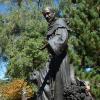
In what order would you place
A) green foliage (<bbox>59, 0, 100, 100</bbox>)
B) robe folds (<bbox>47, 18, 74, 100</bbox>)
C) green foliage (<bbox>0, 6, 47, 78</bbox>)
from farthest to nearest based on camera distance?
green foliage (<bbox>0, 6, 47, 78</bbox>)
green foliage (<bbox>59, 0, 100, 100</bbox>)
robe folds (<bbox>47, 18, 74, 100</bbox>)

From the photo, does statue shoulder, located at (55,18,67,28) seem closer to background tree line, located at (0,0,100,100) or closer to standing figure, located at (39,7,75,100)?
standing figure, located at (39,7,75,100)

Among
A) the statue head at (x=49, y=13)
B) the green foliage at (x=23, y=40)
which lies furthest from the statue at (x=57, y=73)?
the green foliage at (x=23, y=40)

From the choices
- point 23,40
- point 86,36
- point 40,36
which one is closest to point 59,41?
point 86,36

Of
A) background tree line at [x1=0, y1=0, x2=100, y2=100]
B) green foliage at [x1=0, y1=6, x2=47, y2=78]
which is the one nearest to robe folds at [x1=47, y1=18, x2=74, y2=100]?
background tree line at [x1=0, y1=0, x2=100, y2=100]

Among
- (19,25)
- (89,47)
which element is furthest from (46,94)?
(19,25)

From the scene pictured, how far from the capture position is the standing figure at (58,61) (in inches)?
277

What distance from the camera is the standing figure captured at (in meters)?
7.04

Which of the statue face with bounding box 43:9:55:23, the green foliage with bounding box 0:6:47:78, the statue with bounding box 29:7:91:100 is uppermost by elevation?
the statue face with bounding box 43:9:55:23

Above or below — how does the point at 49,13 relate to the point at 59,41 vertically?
above

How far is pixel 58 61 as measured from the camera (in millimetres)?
7270

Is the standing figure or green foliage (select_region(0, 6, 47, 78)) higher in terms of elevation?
the standing figure

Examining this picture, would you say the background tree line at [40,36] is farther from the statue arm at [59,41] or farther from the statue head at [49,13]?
the statue arm at [59,41]

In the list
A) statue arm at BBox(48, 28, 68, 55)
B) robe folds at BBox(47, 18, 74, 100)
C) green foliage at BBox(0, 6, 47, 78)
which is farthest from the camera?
green foliage at BBox(0, 6, 47, 78)

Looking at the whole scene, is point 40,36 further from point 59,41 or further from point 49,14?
point 59,41
